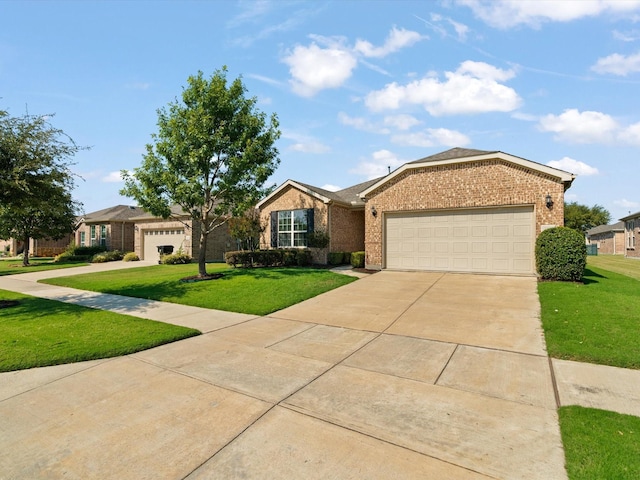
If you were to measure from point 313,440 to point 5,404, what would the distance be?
357cm

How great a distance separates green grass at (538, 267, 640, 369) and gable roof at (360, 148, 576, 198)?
4309mm

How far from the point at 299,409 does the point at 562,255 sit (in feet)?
36.6

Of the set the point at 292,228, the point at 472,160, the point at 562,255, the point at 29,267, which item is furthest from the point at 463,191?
the point at 29,267

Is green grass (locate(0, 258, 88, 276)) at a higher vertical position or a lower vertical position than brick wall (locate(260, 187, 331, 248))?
lower

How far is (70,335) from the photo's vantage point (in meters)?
6.21

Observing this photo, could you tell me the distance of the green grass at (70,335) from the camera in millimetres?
5105

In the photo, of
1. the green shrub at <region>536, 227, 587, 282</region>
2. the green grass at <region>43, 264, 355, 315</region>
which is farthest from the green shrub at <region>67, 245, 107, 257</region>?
the green shrub at <region>536, 227, 587, 282</region>

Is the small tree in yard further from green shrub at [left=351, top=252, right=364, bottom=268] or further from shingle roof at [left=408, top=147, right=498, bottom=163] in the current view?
shingle roof at [left=408, top=147, right=498, bottom=163]

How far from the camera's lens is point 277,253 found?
689 inches

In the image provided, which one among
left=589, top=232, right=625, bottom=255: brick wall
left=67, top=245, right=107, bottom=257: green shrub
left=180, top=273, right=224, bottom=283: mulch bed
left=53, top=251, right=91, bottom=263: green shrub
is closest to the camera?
left=180, top=273, right=224, bottom=283: mulch bed

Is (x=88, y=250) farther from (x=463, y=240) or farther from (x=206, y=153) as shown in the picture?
(x=463, y=240)

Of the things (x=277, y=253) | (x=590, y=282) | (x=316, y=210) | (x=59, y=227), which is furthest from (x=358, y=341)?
(x=59, y=227)

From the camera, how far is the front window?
18.9 meters

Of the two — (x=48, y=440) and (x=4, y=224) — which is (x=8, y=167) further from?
(x=4, y=224)
